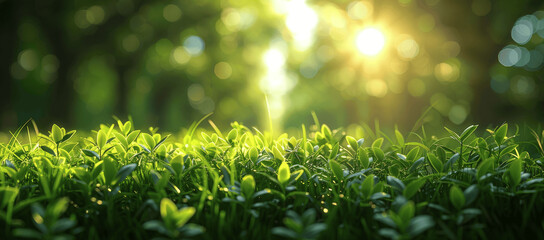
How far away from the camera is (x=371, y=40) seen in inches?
614

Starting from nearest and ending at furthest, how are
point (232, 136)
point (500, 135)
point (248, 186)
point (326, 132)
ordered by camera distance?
point (248, 186) < point (500, 135) < point (232, 136) < point (326, 132)

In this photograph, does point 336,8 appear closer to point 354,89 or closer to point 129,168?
point 354,89

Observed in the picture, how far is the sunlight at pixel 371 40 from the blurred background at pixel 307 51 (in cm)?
5

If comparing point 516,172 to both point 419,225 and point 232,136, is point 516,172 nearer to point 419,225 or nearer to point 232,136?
point 419,225

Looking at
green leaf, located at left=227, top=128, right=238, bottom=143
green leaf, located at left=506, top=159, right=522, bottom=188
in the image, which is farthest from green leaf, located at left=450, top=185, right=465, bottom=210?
green leaf, located at left=227, top=128, right=238, bottom=143

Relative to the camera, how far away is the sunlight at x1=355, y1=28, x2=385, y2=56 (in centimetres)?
1541

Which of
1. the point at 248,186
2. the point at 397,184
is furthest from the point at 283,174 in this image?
the point at 397,184

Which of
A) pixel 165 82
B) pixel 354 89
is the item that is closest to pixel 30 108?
pixel 165 82

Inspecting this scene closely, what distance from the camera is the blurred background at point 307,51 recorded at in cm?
1377

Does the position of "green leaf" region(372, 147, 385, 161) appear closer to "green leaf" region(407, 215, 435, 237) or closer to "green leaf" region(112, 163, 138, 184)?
"green leaf" region(407, 215, 435, 237)

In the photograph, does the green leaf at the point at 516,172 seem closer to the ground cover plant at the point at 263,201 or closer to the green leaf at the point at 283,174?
the ground cover plant at the point at 263,201

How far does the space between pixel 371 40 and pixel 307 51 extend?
856 cm

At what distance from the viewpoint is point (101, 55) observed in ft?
61.3

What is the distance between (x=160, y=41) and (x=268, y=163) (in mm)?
18748
